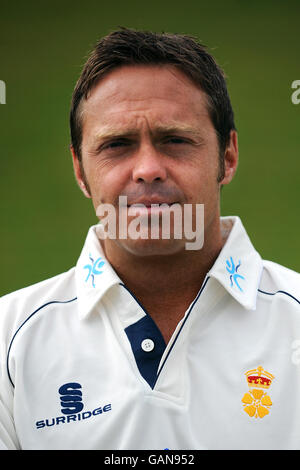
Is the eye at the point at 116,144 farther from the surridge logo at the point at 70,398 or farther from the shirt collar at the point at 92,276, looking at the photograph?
the surridge logo at the point at 70,398

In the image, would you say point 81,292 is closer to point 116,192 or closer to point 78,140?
point 116,192

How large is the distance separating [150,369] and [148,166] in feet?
1.48

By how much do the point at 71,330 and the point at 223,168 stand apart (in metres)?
0.57

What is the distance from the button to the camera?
129cm

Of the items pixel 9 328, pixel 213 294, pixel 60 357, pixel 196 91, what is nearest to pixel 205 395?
pixel 213 294

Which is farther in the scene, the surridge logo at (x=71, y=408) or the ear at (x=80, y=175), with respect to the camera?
the ear at (x=80, y=175)

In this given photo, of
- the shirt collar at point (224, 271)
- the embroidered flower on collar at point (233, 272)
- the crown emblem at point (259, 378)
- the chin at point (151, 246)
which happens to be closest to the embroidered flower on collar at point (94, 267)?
the shirt collar at point (224, 271)

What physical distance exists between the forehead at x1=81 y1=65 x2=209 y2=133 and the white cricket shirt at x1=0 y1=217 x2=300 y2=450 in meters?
0.37

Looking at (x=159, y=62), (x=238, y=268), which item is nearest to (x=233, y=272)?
(x=238, y=268)

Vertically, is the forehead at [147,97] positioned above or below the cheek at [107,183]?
above

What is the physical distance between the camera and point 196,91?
4.61 feet

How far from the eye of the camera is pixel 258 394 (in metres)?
1.26

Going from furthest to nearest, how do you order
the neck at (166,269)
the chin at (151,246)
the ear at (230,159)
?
the ear at (230,159)
the neck at (166,269)
the chin at (151,246)

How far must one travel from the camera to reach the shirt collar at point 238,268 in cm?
136
